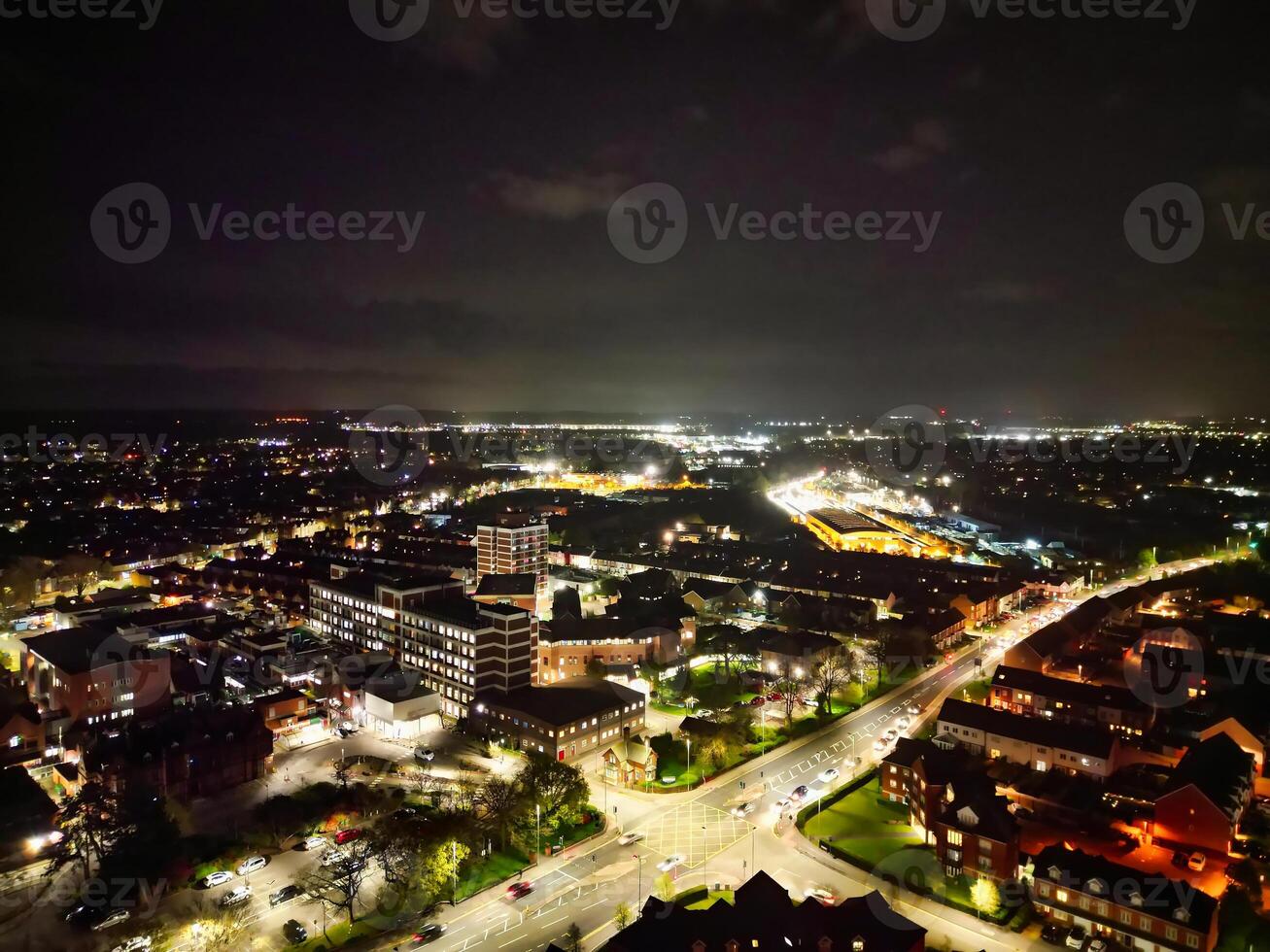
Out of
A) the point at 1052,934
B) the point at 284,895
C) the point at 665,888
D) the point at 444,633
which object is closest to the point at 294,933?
the point at 284,895

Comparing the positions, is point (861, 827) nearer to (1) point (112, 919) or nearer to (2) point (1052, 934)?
(2) point (1052, 934)

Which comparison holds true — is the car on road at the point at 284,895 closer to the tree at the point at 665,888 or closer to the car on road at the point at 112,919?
the car on road at the point at 112,919

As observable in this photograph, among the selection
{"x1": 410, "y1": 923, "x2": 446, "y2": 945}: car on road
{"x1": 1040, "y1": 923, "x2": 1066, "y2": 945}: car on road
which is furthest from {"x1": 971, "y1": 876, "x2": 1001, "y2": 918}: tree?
{"x1": 410, "y1": 923, "x2": 446, "y2": 945}: car on road

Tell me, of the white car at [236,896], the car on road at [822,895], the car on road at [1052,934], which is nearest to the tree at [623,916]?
the car on road at [822,895]

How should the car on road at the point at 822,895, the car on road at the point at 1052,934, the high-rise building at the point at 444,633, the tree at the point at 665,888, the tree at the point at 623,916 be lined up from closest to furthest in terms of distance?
the tree at the point at 623,916, the car on road at the point at 1052,934, the tree at the point at 665,888, the car on road at the point at 822,895, the high-rise building at the point at 444,633

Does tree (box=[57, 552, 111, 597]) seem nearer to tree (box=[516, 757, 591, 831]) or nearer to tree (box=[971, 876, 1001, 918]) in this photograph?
tree (box=[516, 757, 591, 831])

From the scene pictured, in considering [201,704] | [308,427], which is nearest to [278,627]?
[201,704]

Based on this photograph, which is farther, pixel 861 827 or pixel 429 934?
pixel 861 827
